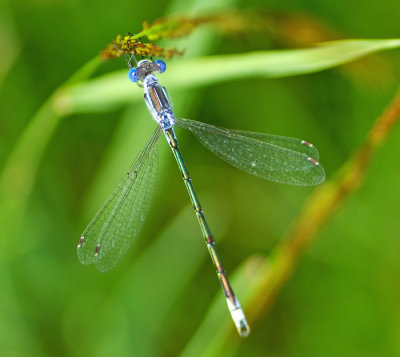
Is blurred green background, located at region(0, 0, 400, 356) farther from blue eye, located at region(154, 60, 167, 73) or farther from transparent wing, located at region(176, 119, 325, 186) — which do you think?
blue eye, located at region(154, 60, 167, 73)

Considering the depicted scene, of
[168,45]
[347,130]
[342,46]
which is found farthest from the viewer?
[347,130]

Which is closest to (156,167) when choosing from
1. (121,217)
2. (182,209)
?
(121,217)

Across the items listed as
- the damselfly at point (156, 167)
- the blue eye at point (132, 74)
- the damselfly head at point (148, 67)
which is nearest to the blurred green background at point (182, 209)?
the damselfly at point (156, 167)

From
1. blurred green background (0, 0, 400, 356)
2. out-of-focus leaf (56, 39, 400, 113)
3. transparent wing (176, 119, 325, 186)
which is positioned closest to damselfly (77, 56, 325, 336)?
transparent wing (176, 119, 325, 186)

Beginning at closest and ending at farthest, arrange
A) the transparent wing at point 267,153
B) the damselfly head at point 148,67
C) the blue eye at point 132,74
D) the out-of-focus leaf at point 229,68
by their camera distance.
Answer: the out-of-focus leaf at point 229,68
the blue eye at point 132,74
the damselfly head at point 148,67
the transparent wing at point 267,153

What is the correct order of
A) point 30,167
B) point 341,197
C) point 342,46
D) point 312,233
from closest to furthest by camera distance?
point 342,46
point 341,197
point 312,233
point 30,167

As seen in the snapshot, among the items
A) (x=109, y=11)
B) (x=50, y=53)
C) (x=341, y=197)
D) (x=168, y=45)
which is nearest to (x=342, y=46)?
(x=341, y=197)

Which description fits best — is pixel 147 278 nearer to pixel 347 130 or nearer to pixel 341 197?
pixel 341 197

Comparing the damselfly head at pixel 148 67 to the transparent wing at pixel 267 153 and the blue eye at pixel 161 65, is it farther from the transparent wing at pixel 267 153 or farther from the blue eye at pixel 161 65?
the transparent wing at pixel 267 153
